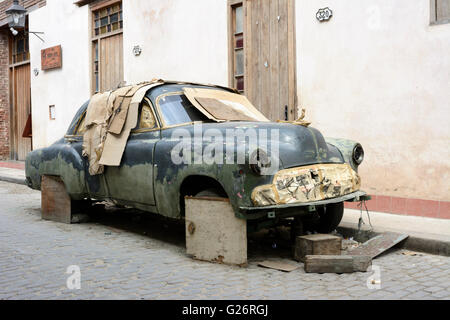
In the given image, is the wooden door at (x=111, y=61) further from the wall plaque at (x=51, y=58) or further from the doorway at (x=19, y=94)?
the doorway at (x=19, y=94)

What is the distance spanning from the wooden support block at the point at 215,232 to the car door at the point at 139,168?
0.71m

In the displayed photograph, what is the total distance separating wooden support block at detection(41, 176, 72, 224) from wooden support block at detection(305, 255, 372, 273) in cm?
370

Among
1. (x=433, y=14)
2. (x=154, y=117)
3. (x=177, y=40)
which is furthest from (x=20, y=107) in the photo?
(x=433, y=14)

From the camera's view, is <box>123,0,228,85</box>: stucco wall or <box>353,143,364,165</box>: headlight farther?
<box>123,0,228,85</box>: stucco wall

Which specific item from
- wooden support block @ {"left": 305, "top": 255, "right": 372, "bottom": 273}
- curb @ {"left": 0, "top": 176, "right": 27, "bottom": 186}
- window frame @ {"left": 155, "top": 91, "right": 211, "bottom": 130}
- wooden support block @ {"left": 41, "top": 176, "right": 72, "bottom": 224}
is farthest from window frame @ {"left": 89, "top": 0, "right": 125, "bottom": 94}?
wooden support block @ {"left": 305, "top": 255, "right": 372, "bottom": 273}

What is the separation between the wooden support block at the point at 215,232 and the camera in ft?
13.9

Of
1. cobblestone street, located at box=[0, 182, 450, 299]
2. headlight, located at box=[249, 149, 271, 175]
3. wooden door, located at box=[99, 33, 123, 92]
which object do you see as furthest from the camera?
wooden door, located at box=[99, 33, 123, 92]

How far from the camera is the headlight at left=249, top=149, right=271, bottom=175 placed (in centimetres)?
398

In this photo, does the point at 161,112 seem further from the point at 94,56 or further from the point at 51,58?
the point at 51,58

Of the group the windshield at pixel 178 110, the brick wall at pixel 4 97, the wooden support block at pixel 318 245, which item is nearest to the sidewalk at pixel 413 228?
the wooden support block at pixel 318 245

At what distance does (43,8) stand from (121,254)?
41.9ft

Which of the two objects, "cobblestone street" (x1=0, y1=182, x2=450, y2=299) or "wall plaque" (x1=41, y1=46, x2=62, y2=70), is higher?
"wall plaque" (x1=41, y1=46, x2=62, y2=70)

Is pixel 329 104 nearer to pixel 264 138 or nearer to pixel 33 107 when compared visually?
pixel 264 138
